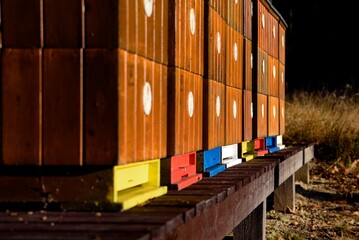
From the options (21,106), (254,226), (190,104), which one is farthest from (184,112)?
(254,226)

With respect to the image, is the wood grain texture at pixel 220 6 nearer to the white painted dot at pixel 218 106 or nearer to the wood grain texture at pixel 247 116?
the white painted dot at pixel 218 106

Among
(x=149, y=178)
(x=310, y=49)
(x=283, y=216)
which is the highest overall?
(x=310, y=49)

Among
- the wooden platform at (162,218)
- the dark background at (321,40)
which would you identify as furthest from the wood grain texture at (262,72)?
the dark background at (321,40)

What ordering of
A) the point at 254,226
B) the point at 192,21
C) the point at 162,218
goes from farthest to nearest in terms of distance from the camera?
the point at 254,226 < the point at 192,21 < the point at 162,218

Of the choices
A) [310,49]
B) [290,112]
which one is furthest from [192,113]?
[310,49]

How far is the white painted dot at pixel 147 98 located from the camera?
356 cm

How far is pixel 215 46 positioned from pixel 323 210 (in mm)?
4818

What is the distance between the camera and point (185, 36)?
173 inches

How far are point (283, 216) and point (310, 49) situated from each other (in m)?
24.1

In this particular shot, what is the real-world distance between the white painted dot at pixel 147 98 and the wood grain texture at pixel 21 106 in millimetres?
520

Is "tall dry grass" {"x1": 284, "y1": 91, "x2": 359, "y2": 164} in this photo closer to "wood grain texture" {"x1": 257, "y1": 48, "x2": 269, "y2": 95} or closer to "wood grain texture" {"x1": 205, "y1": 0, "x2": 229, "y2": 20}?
"wood grain texture" {"x1": 257, "y1": 48, "x2": 269, "y2": 95}

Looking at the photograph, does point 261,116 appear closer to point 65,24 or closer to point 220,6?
point 220,6

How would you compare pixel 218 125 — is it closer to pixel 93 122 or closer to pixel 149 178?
pixel 149 178

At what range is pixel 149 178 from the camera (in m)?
3.88
